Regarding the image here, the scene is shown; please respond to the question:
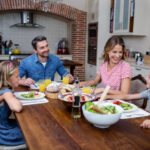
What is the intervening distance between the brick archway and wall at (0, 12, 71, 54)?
422 millimetres

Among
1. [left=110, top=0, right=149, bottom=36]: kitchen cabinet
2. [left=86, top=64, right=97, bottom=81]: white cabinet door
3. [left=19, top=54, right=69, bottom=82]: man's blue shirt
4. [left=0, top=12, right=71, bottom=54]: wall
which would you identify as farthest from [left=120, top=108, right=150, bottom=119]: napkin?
[left=0, top=12, right=71, bottom=54]: wall

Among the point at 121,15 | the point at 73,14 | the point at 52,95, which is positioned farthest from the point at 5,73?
the point at 73,14

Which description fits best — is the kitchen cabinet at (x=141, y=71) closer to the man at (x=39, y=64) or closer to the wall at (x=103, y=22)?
the wall at (x=103, y=22)

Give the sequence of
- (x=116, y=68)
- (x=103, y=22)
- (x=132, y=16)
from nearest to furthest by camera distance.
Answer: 1. (x=116, y=68)
2. (x=132, y=16)
3. (x=103, y=22)

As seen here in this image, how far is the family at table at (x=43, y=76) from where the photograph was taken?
4.88 feet

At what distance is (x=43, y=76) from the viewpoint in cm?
270

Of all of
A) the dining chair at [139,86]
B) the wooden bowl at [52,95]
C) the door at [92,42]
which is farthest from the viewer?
the door at [92,42]

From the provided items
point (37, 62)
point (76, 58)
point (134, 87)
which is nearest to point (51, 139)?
point (134, 87)

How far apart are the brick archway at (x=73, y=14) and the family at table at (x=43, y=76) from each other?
119 inches

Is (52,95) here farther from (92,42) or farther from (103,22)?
(92,42)

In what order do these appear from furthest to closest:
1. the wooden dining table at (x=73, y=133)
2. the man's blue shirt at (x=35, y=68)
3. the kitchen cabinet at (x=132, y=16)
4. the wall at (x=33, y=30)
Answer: the wall at (x=33, y=30), the kitchen cabinet at (x=132, y=16), the man's blue shirt at (x=35, y=68), the wooden dining table at (x=73, y=133)

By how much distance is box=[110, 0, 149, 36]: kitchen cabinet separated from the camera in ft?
14.3

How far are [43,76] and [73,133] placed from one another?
1.64 metres

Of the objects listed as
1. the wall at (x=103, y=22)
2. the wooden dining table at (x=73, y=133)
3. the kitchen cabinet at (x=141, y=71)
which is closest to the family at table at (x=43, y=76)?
the wooden dining table at (x=73, y=133)
